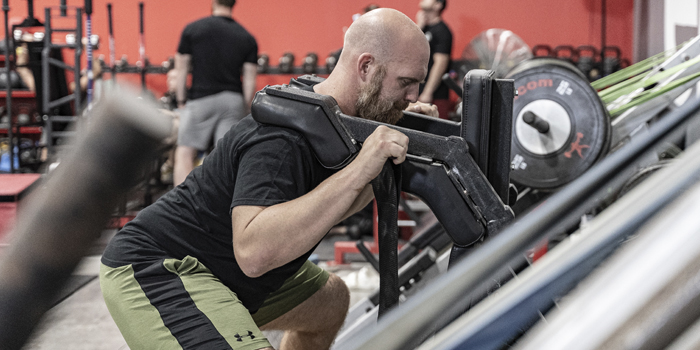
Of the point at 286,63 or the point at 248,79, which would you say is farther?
the point at 286,63

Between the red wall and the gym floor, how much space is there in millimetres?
3657

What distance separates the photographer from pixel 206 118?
3.77 m

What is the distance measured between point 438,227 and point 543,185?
0.61 meters

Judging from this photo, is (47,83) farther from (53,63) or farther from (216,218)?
(216,218)

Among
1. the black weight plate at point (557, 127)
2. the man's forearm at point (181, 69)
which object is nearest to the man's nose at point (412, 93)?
the black weight plate at point (557, 127)

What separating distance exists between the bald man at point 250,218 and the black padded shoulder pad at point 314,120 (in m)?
0.03

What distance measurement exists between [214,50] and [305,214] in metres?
2.73

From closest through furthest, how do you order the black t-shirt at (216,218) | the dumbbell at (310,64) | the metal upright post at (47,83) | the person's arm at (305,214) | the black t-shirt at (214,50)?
the person's arm at (305,214) < the black t-shirt at (216,218) < the black t-shirt at (214,50) < the metal upright post at (47,83) < the dumbbell at (310,64)

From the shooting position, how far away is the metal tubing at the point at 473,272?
0.32m

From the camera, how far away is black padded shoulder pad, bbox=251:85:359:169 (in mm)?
1310

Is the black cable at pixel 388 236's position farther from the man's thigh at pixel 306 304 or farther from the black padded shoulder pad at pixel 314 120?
the man's thigh at pixel 306 304

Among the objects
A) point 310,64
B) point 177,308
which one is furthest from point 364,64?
point 310,64

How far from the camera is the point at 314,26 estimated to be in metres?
6.66

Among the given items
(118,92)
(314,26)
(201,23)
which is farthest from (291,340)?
(314,26)
